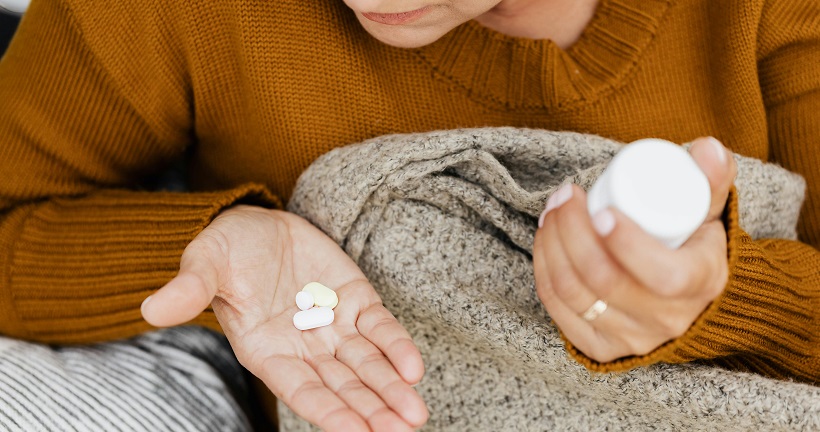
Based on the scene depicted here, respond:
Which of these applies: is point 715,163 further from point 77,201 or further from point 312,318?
point 77,201

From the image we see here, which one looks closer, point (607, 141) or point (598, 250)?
point (598, 250)

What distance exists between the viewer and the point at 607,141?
2.49 feet

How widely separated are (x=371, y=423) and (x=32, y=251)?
20.5 inches

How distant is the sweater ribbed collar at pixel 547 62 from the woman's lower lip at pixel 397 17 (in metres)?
0.12

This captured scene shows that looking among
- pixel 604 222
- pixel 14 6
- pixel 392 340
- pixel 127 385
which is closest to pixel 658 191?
pixel 604 222

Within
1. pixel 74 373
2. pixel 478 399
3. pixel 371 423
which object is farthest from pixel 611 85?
pixel 74 373

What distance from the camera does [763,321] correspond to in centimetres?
66

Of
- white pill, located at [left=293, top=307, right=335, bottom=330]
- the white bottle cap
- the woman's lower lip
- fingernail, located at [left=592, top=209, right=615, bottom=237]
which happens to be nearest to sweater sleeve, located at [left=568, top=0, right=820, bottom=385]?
fingernail, located at [left=592, top=209, right=615, bottom=237]

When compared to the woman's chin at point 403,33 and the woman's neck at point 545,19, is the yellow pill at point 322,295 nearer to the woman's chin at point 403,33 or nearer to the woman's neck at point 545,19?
the woman's chin at point 403,33

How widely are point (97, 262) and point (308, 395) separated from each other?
380 millimetres

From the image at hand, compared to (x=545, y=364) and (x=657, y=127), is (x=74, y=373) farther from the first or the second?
(x=657, y=127)

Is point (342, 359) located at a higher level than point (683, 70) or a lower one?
lower

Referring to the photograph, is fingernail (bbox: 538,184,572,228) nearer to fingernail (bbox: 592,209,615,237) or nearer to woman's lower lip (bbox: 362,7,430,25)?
fingernail (bbox: 592,209,615,237)

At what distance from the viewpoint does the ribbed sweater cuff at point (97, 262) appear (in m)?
0.77
